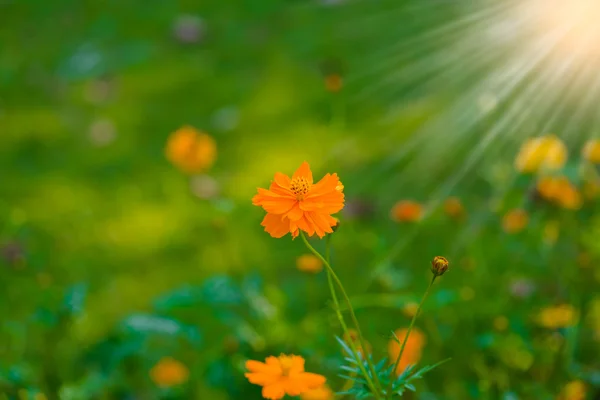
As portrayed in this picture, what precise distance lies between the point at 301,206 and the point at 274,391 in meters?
0.21

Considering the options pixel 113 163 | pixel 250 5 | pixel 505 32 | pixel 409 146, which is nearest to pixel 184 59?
pixel 250 5

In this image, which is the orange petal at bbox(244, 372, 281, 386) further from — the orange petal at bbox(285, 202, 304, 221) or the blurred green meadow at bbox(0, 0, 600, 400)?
the orange petal at bbox(285, 202, 304, 221)

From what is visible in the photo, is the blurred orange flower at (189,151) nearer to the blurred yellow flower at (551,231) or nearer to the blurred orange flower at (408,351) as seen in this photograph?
the blurred orange flower at (408,351)

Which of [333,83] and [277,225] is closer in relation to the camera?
[277,225]

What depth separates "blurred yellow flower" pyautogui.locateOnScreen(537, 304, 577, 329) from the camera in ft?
3.98

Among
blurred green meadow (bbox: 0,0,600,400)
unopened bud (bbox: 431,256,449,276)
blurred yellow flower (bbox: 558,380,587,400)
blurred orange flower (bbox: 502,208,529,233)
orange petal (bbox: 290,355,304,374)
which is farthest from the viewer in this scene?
blurred orange flower (bbox: 502,208,529,233)

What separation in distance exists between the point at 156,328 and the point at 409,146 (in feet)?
4.62

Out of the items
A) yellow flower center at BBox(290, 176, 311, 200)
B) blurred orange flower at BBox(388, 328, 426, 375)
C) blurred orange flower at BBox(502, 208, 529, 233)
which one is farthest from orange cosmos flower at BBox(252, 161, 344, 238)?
blurred orange flower at BBox(502, 208, 529, 233)

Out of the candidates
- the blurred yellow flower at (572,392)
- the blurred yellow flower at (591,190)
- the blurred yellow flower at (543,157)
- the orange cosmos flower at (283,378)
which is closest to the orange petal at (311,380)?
the orange cosmos flower at (283,378)

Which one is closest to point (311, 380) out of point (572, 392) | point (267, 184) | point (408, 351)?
point (408, 351)

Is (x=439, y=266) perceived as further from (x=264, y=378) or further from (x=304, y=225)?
(x=264, y=378)

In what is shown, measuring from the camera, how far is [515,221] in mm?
1379

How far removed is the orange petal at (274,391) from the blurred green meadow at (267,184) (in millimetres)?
74

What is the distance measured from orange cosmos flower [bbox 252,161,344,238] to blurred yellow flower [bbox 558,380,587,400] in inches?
28.3
